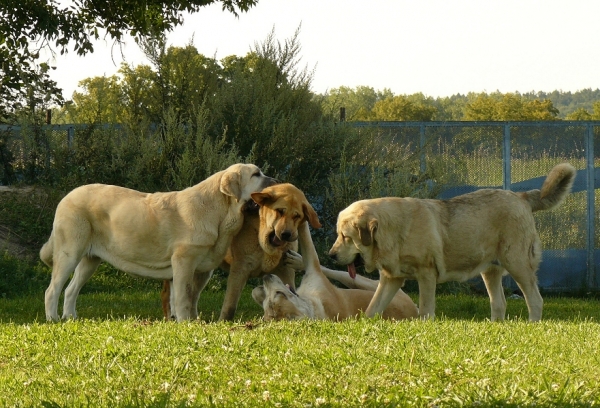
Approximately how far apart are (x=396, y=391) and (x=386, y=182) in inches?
358

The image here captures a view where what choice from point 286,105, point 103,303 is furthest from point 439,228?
point 286,105

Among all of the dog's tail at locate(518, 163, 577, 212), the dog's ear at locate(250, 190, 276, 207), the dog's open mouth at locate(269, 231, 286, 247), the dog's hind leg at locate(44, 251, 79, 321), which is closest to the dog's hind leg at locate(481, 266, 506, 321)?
the dog's tail at locate(518, 163, 577, 212)

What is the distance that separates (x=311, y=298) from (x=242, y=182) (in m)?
1.41

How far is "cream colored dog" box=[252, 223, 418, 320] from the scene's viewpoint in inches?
353

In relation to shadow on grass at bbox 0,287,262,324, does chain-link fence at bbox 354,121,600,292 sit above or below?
above


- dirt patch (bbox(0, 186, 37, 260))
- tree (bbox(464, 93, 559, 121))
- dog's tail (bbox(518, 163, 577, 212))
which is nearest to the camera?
dog's tail (bbox(518, 163, 577, 212))

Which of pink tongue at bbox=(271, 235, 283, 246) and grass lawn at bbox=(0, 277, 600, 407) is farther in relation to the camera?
pink tongue at bbox=(271, 235, 283, 246)

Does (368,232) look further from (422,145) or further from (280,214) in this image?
(422,145)

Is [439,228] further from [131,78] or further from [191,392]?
[131,78]

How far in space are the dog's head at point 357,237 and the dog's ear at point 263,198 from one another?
0.92 meters

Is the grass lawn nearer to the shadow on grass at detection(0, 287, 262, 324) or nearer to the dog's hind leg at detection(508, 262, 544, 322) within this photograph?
the dog's hind leg at detection(508, 262, 544, 322)

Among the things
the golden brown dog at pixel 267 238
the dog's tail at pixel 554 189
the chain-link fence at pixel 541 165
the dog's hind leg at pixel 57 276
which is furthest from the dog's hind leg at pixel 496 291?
the chain-link fence at pixel 541 165

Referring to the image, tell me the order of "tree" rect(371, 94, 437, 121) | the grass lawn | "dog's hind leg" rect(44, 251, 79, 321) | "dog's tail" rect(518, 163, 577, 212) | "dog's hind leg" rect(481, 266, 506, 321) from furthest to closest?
1. "tree" rect(371, 94, 437, 121)
2. "dog's hind leg" rect(481, 266, 506, 321)
3. "dog's tail" rect(518, 163, 577, 212)
4. "dog's hind leg" rect(44, 251, 79, 321)
5. the grass lawn

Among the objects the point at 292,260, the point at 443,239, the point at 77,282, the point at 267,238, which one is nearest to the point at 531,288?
the point at 443,239
